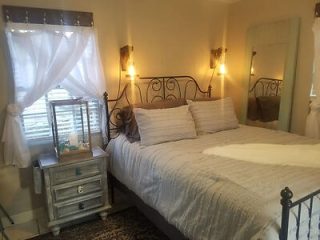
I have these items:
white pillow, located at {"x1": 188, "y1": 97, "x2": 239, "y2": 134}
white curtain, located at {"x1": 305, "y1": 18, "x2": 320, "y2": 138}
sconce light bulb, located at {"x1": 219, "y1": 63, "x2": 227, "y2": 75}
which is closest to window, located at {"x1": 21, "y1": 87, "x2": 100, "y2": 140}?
white pillow, located at {"x1": 188, "y1": 97, "x2": 239, "y2": 134}

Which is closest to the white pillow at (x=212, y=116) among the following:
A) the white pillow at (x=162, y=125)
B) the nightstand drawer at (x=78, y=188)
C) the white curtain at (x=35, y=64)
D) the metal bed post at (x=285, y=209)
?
the white pillow at (x=162, y=125)

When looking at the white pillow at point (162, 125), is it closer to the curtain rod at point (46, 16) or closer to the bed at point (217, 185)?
the bed at point (217, 185)

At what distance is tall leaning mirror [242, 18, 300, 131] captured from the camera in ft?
9.21

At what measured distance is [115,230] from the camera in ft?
7.68

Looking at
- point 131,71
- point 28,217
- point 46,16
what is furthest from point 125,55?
point 28,217

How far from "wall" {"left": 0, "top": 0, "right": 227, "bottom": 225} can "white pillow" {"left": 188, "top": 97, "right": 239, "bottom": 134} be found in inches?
25.5

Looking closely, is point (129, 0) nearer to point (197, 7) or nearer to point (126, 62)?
point (126, 62)

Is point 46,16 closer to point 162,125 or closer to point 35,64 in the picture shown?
point 35,64

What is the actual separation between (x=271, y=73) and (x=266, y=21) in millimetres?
631

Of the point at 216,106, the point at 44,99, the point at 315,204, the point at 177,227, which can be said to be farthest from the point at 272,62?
the point at 44,99

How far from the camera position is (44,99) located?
2447 millimetres

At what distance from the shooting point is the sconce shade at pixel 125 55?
270 cm

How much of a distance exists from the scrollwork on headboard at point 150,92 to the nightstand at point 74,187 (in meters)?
0.48

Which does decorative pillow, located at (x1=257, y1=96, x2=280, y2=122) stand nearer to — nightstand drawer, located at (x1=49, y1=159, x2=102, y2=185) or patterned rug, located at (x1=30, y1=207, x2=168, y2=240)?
patterned rug, located at (x1=30, y1=207, x2=168, y2=240)
